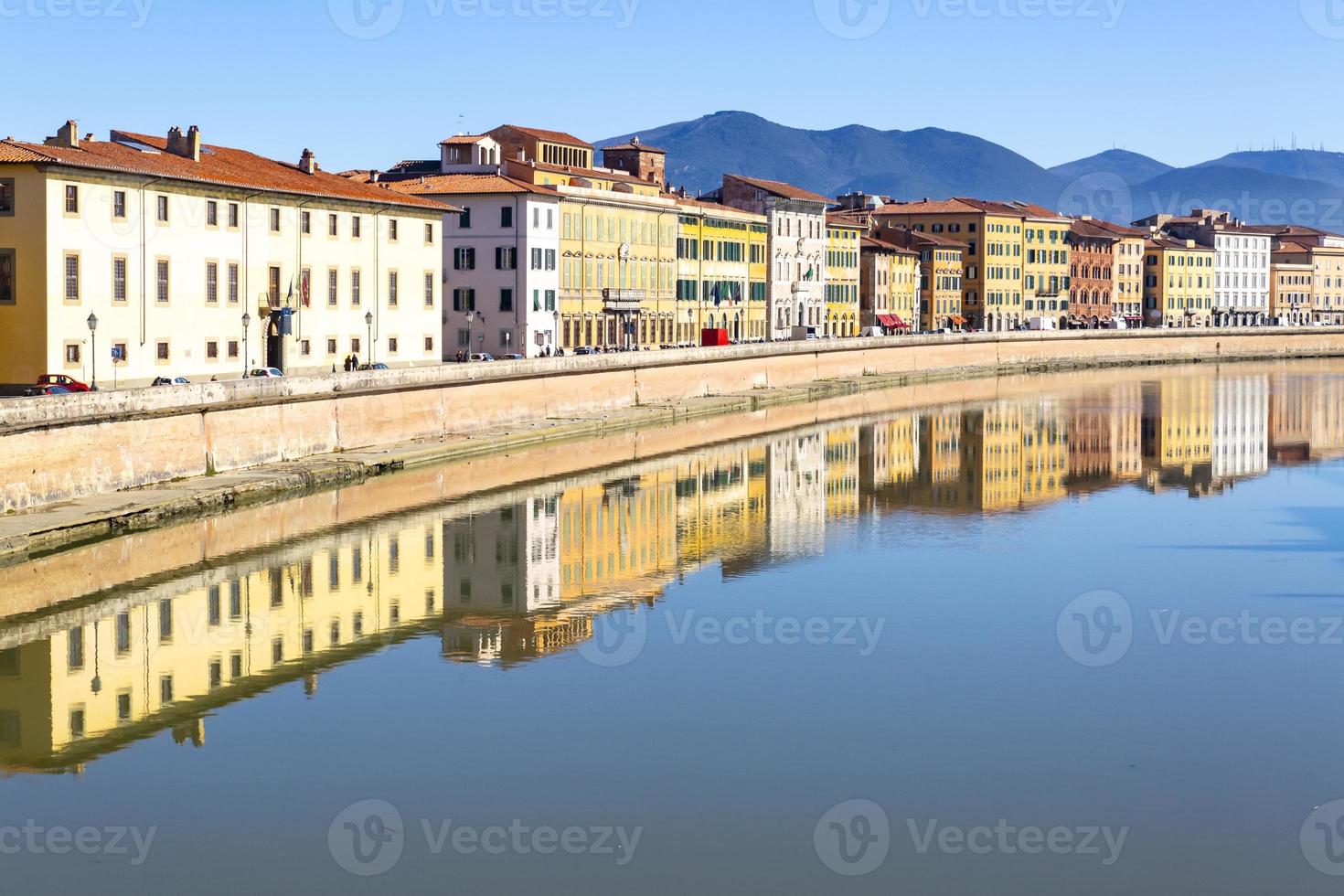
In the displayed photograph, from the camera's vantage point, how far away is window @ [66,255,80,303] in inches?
1966

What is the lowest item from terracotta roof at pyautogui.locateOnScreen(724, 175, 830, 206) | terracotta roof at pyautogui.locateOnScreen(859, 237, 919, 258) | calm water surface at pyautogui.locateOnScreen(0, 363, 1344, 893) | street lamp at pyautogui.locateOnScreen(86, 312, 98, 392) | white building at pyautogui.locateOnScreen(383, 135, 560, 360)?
calm water surface at pyautogui.locateOnScreen(0, 363, 1344, 893)

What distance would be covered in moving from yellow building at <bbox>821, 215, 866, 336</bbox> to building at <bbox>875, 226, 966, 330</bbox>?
14.0 m

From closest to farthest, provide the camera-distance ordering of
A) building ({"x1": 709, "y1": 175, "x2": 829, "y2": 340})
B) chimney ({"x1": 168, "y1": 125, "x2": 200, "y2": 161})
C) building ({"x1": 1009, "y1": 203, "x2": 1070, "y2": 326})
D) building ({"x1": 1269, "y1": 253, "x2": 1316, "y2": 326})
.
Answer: chimney ({"x1": 168, "y1": 125, "x2": 200, "y2": 161})
building ({"x1": 709, "y1": 175, "x2": 829, "y2": 340})
building ({"x1": 1009, "y1": 203, "x2": 1070, "y2": 326})
building ({"x1": 1269, "y1": 253, "x2": 1316, "y2": 326})

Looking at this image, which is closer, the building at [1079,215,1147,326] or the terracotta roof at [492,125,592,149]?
the terracotta roof at [492,125,592,149]

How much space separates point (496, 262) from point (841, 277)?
4851 centimetres

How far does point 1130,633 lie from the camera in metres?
30.7

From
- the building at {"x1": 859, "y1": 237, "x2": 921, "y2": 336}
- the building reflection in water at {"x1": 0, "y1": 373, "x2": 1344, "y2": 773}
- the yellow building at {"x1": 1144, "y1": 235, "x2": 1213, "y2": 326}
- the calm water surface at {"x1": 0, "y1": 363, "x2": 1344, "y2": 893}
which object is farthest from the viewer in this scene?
the yellow building at {"x1": 1144, "y1": 235, "x2": 1213, "y2": 326}

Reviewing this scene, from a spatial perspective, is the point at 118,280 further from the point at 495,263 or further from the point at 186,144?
the point at 495,263

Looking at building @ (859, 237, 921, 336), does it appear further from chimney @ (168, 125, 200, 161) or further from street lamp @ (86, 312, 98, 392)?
street lamp @ (86, 312, 98, 392)

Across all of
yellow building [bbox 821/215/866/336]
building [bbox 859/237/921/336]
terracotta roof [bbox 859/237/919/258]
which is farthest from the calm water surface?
terracotta roof [bbox 859/237/919/258]

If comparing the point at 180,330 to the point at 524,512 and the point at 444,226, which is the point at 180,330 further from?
the point at 444,226

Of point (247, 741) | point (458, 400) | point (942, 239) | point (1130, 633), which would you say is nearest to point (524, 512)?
point (458, 400)

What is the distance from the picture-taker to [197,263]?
183 ft

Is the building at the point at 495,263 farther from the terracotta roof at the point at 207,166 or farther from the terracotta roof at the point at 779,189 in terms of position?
the terracotta roof at the point at 779,189
